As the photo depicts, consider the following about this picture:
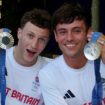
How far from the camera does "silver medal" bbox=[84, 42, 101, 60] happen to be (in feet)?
9.45

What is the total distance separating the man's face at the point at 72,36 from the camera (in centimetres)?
300

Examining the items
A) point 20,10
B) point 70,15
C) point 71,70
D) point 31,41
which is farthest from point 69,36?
point 20,10

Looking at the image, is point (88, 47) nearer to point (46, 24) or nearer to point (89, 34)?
point (89, 34)

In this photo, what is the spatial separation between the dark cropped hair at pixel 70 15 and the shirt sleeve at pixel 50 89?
40 cm

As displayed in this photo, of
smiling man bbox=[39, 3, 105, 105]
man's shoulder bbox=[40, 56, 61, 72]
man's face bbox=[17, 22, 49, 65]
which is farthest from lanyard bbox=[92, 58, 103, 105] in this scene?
man's face bbox=[17, 22, 49, 65]

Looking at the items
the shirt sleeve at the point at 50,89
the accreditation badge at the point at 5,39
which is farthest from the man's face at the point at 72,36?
the accreditation badge at the point at 5,39

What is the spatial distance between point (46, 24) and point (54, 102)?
26.1 inches

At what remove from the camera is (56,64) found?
10.2ft

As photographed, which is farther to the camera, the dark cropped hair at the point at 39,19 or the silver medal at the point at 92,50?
the dark cropped hair at the point at 39,19

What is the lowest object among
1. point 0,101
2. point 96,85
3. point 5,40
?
point 0,101

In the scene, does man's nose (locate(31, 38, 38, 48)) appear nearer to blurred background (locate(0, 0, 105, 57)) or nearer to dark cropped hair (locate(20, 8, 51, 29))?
dark cropped hair (locate(20, 8, 51, 29))

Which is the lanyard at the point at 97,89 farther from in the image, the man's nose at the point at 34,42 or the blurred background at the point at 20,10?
the blurred background at the point at 20,10

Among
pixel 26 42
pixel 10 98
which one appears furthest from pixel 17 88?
pixel 26 42

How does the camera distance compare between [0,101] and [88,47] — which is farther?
[0,101]
